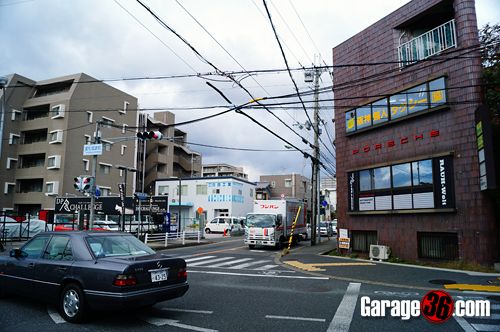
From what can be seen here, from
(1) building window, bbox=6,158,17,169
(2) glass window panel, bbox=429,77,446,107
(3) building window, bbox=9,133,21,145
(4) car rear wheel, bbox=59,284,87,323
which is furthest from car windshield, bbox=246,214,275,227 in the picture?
(3) building window, bbox=9,133,21,145

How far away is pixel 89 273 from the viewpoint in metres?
5.94

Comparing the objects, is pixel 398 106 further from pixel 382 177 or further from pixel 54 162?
pixel 54 162

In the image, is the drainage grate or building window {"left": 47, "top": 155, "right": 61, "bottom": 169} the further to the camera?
building window {"left": 47, "top": 155, "right": 61, "bottom": 169}

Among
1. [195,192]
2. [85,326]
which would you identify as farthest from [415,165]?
[195,192]

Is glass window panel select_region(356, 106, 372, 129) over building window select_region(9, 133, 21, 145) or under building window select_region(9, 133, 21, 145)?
under

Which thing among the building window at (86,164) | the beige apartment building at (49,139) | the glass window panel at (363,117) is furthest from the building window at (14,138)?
the glass window panel at (363,117)

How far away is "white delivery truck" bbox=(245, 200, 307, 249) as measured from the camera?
21766mm

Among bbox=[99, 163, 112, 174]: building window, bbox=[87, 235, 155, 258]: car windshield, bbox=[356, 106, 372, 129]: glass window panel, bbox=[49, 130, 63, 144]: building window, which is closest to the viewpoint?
bbox=[87, 235, 155, 258]: car windshield

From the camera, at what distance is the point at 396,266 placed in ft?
45.0

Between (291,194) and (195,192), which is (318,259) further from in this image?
(291,194)

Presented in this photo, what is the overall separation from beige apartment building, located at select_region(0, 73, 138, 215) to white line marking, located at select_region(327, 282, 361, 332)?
36.7 meters

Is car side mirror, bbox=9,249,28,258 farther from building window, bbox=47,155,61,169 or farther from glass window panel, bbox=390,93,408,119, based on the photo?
building window, bbox=47,155,61,169

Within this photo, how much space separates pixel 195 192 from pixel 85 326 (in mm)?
44194

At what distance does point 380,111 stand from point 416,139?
7.45ft
